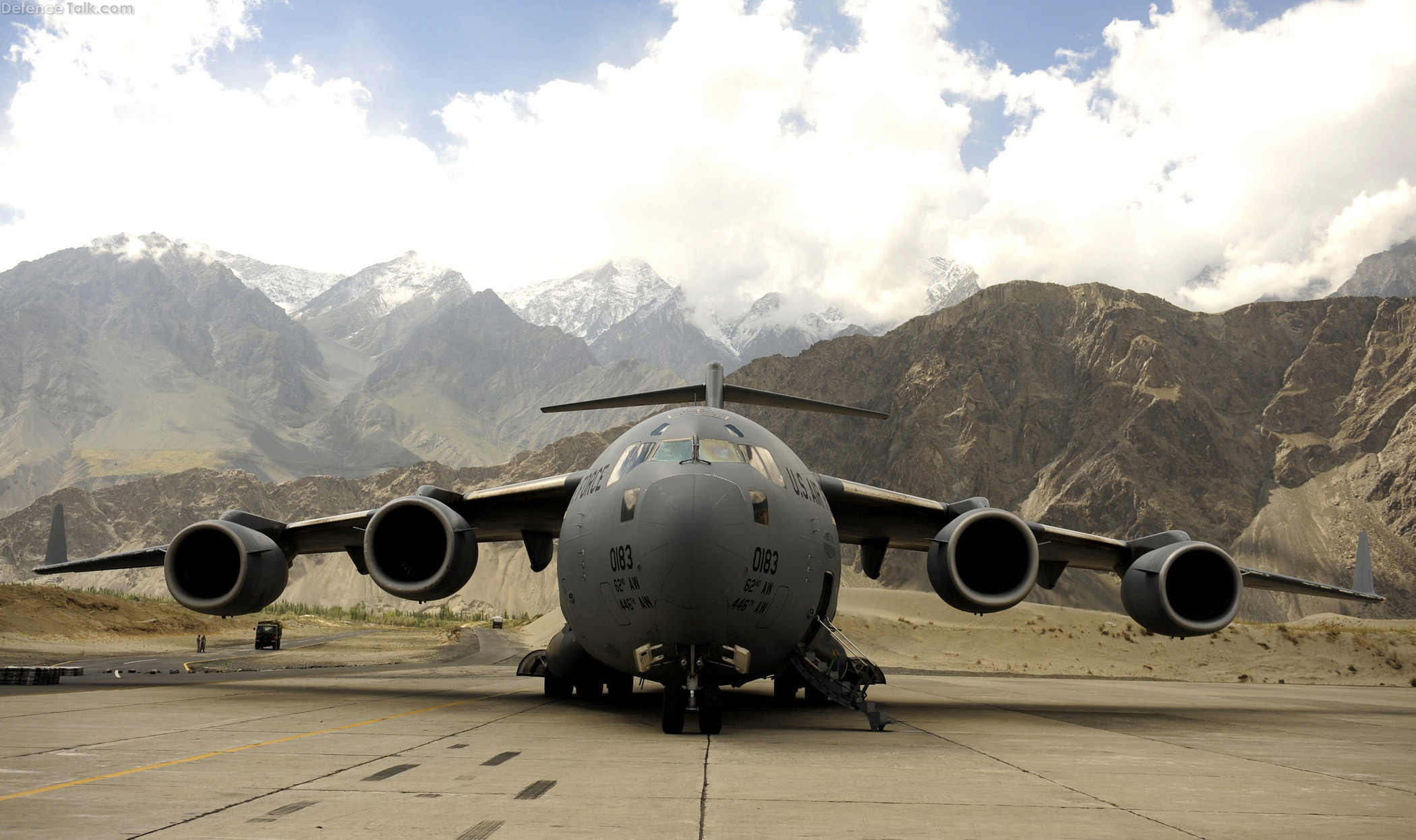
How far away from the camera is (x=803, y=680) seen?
10750 millimetres

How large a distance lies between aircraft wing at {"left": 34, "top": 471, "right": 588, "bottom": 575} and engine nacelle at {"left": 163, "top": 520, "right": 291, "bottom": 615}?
403 mm

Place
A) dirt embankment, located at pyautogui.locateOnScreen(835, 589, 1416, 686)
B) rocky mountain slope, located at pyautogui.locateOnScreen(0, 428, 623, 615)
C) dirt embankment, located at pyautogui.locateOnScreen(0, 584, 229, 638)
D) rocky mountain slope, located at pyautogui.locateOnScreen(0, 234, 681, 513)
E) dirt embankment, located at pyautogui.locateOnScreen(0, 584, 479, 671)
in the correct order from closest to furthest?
dirt embankment, located at pyautogui.locateOnScreen(0, 584, 479, 671), dirt embankment, located at pyautogui.locateOnScreen(835, 589, 1416, 686), dirt embankment, located at pyautogui.locateOnScreen(0, 584, 229, 638), rocky mountain slope, located at pyautogui.locateOnScreen(0, 428, 623, 615), rocky mountain slope, located at pyautogui.locateOnScreen(0, 234, 681, 513)

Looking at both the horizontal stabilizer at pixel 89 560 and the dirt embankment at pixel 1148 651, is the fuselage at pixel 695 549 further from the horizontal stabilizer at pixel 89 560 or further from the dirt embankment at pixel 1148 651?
the dirt embankment at pixel 1148 651

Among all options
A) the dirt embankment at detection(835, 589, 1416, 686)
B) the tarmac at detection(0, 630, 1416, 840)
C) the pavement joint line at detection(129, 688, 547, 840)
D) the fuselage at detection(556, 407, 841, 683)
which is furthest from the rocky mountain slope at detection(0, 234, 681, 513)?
the fuselage at detection(556, 407, 841, 683)

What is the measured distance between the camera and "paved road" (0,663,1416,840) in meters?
5.27

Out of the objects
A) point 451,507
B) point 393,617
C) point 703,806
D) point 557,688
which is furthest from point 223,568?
point 393,617

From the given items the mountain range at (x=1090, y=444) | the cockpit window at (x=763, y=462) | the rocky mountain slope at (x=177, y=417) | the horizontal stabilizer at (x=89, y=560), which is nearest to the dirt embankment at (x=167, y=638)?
the horizontal stabilizer at (x=89, y=560)

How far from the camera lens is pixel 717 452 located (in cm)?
965

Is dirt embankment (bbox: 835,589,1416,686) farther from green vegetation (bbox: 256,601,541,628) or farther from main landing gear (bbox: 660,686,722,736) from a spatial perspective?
green vegetation (bbox: 256,601,541,628)

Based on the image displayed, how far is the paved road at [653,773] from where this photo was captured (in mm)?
5270

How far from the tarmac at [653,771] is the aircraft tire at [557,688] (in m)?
0.74

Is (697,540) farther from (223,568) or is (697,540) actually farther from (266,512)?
(266,512)

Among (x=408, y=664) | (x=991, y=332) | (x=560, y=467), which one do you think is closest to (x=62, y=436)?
(x=560, y=467)

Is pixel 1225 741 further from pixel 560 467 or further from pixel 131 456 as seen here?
pixel 131 456
